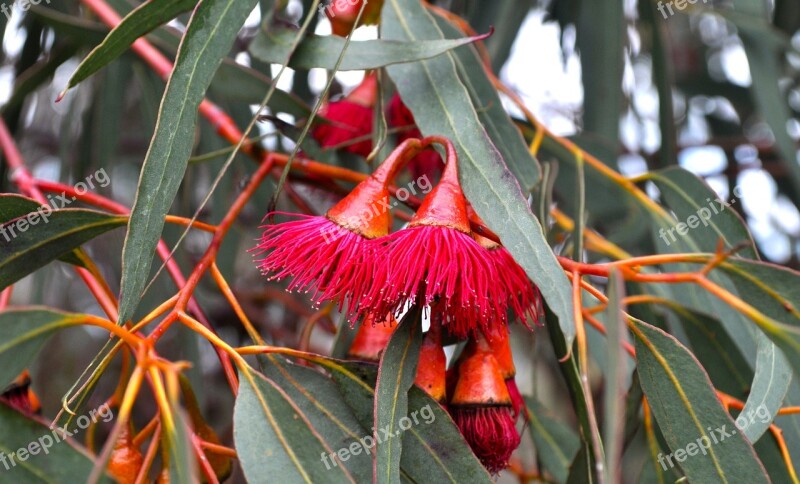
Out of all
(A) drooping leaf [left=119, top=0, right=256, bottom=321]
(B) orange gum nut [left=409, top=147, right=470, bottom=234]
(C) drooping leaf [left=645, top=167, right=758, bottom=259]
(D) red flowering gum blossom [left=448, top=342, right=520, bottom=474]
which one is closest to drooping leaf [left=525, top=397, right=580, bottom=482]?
(C) drooping leaf [left=645, top=167, right=758, bottom=259]

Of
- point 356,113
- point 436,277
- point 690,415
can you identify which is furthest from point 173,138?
point 690,415

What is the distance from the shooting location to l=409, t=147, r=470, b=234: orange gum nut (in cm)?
74

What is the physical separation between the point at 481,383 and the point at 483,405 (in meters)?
0.02

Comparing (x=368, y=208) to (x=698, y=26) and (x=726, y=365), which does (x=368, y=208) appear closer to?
(x=726, y=365)

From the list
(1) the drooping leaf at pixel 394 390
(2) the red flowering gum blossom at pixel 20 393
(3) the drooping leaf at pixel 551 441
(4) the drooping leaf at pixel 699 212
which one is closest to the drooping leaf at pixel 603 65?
(4) the drooping leaf at pixel 699 212

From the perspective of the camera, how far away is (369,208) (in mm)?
770

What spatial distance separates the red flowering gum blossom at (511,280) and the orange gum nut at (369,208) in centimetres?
9

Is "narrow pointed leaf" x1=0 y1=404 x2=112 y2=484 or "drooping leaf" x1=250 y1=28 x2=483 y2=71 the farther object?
"drooping leaf" x1=250 y1=28 x2=483 y2=71

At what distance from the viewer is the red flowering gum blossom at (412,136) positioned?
1081 mm

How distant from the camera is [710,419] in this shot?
0.76m

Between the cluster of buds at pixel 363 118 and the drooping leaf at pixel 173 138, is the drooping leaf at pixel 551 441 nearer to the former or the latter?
the cluster of buds at pixel 363 118

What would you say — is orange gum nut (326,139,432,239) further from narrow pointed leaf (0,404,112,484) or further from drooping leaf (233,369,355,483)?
narrow pointed leaf (0,404,112,484)

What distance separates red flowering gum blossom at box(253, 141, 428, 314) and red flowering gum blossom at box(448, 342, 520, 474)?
0.10 m

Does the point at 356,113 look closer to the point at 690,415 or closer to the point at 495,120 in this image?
the point at 495,120
